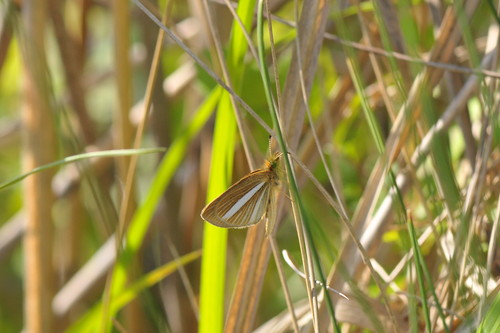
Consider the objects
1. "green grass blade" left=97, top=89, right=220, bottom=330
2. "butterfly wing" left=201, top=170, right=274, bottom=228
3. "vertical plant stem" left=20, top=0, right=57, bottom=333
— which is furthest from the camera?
"vertical plant stem" left=20, top=0, right=57, bottom=333

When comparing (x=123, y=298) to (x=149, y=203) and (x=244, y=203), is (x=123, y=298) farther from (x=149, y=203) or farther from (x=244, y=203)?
(x=244, y=203)

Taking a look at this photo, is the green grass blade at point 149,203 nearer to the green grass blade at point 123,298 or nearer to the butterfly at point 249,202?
the green grass blade at point 123,298

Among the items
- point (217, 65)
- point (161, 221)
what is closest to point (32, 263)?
point (161, 221)

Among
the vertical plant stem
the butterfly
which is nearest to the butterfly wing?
the butterfly

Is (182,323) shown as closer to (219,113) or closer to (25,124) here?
(25,124)

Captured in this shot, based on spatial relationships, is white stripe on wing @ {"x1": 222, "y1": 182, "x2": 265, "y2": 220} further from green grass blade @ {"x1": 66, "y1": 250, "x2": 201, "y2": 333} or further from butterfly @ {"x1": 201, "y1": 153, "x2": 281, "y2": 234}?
green grass blade @ {"x1": 66, "y1": 250, "x2": 201, "y2": 333}

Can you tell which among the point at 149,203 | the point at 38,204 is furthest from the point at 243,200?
the point at 38,204
